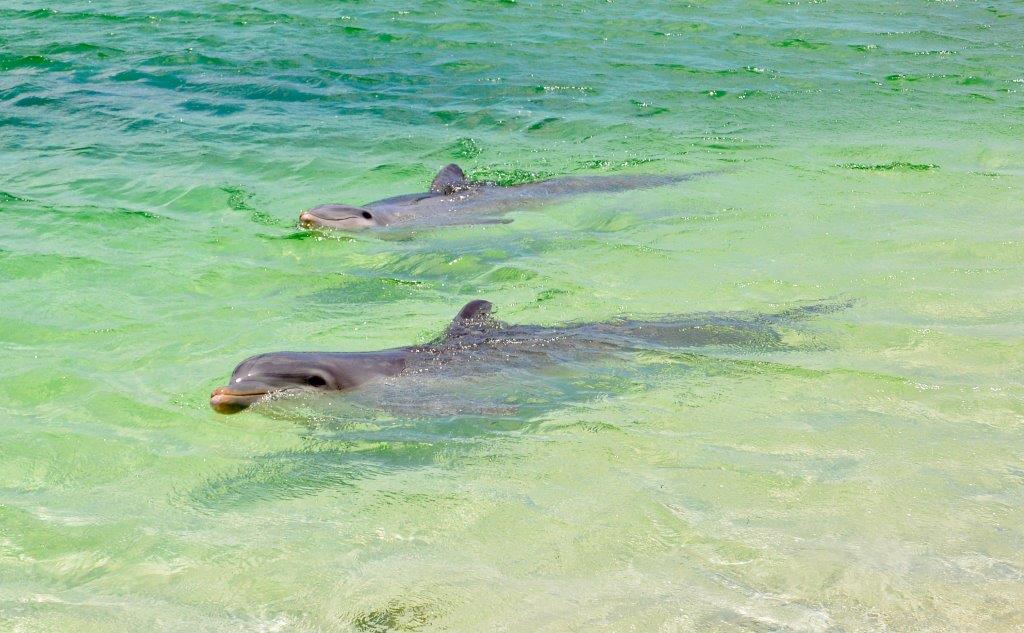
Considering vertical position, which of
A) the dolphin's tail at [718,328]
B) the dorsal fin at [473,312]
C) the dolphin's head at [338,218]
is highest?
the dorsal fin at [473,312]

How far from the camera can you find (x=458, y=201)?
12117 millimetres

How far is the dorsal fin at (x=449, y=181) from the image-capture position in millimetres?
12297

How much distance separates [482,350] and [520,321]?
37.9 inches

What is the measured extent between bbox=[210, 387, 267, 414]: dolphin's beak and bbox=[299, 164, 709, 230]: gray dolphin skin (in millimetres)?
4798

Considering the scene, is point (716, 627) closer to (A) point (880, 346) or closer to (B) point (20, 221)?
(A) point (880, 346)

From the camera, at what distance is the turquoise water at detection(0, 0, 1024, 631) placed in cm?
458

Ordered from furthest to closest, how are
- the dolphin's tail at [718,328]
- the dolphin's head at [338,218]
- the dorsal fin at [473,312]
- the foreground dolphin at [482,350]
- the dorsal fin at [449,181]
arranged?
the dorsal fin at [449,181], the dolphin's head at [338,218], the dorsal fin at [473,312], the dolphin's tail at [718,328], the foreground dolphin at [482,350]

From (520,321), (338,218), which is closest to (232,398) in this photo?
(520,321)

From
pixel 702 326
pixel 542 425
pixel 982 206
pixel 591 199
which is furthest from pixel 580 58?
pixel 542 425

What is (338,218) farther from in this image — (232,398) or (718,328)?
(232,398)

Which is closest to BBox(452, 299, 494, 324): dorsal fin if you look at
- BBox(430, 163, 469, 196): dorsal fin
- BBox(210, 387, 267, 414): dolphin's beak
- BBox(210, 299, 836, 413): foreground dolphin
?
BBox(210, 299, 836, 413): foreground dolphin

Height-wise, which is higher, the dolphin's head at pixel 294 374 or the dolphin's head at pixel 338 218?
the dolphin's head at pixel 294 374

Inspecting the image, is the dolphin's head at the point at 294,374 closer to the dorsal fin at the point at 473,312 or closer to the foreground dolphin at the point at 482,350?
the foreground dolphin at the point at 482,350

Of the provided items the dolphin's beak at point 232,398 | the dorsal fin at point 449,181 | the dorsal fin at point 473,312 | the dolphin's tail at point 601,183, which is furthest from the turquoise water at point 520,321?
the dorsal fin at point 449,181
